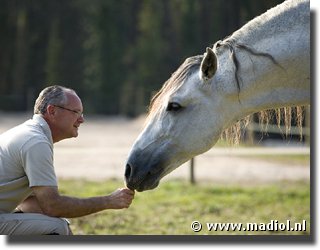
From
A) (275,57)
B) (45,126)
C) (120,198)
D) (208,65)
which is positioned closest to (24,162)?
(45,126)

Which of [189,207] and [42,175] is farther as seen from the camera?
[189,207]

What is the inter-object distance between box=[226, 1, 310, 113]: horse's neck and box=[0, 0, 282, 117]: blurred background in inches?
257

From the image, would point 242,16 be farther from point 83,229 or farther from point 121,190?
point 121,190

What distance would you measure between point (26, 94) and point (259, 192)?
32.9 feet

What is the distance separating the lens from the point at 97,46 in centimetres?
1558

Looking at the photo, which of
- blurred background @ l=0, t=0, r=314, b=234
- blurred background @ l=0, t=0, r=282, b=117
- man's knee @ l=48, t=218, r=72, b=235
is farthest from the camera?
blurred background @ l=0, t=0, r=282, b=117

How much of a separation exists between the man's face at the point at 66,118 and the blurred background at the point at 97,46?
6.69 m

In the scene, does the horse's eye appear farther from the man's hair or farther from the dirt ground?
the dirt ground

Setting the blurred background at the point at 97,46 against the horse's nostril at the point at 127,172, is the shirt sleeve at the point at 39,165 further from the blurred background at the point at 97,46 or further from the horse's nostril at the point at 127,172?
the blurred background at the point at 97,46

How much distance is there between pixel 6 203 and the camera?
2.53 m

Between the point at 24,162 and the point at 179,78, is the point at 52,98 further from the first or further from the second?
the point at 179,78

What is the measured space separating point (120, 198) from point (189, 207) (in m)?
2.67

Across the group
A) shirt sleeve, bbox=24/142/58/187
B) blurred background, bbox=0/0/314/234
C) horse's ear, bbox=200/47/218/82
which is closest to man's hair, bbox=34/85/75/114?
shirt sleeve, bbox=24/142/58/187

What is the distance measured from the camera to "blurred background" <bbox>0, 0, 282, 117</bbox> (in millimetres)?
11859
